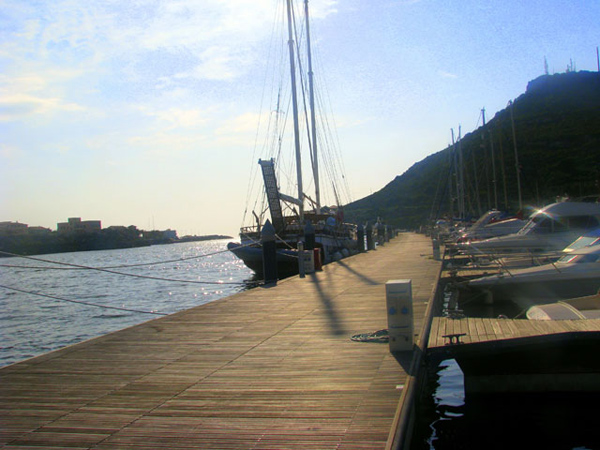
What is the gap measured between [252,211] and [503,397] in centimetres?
3205

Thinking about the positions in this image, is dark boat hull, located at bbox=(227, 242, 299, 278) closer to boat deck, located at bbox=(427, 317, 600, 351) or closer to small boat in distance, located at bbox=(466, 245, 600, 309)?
small boat in distance, located at bbox=(466, 245, 600, 309)

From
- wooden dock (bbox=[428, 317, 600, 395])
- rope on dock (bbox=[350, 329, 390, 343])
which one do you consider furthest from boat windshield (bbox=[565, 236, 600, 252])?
A: rope on dock (bbox=[350, 329, 390, 343])

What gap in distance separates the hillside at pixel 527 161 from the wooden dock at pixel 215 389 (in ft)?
206

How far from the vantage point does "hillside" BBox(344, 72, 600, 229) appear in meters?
90.6

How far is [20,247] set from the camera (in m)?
73.7

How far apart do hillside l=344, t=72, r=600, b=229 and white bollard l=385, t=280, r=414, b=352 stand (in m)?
63.6

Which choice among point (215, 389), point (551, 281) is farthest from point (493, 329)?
point (551, 281)

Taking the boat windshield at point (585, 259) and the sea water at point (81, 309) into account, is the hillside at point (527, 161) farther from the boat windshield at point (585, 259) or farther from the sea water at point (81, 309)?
the boat windshield at point (585, 259)

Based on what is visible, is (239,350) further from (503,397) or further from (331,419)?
(503,397)

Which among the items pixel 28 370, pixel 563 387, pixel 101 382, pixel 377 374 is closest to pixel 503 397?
pixel 563 387

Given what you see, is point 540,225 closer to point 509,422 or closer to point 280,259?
point 280,259

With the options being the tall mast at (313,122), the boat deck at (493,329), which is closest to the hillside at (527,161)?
the tall mast at (313,122)

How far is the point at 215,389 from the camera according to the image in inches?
254

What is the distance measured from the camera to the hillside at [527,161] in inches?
3565
